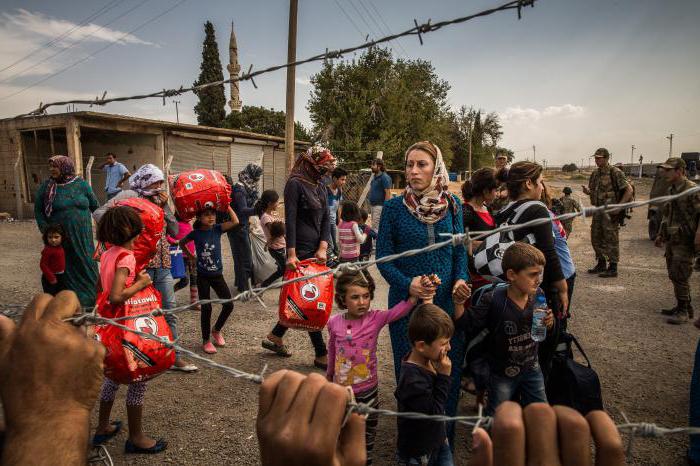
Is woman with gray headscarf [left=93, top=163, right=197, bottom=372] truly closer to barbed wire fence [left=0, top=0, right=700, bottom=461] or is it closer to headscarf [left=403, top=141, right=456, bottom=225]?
barbed wire fence [left=0, top=0, right=700, bottom=461]

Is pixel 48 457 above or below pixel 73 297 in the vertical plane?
below

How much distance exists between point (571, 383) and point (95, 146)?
18.7 meters

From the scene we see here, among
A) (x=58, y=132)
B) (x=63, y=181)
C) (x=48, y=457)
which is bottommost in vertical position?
(x=48, y=457)

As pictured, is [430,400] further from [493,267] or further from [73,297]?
[73,297]

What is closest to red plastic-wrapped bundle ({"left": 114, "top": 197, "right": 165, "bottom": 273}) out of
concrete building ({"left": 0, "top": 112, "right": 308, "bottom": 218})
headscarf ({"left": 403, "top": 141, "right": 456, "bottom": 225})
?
headscarf ({"left": 403, "top": 141, "right": 456, "bottom": 225})

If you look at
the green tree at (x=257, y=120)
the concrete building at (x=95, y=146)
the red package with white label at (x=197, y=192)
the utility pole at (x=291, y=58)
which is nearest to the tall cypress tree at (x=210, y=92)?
the green tree at (x=257, y=120)

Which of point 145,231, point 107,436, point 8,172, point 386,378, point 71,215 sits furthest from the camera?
point 8,172

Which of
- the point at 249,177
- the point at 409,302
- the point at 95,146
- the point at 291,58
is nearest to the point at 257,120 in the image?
the point at 95,146

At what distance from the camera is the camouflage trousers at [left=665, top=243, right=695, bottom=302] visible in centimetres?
470

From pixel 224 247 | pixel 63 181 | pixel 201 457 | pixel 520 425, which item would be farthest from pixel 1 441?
pixel 224 247

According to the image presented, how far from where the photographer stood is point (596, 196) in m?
6.84

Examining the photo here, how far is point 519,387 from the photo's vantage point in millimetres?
2428

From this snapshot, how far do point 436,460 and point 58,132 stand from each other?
720 inches

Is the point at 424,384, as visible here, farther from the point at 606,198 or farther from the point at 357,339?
the point at 606,198
